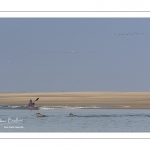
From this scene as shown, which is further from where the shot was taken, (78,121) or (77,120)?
(77,120)

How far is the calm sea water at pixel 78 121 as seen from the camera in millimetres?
23141

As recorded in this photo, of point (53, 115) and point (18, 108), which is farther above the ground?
point (18, 108)

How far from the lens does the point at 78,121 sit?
2541 cm

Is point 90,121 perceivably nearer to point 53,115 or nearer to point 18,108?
point 53,115

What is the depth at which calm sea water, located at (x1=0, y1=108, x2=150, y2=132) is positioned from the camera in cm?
2314

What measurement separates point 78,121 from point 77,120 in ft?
0.99

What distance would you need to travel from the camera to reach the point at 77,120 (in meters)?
25.7

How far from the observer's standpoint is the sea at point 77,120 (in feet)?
76.1

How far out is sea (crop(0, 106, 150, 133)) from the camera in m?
23.2

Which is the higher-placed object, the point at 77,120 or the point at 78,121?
the point at 77,120
